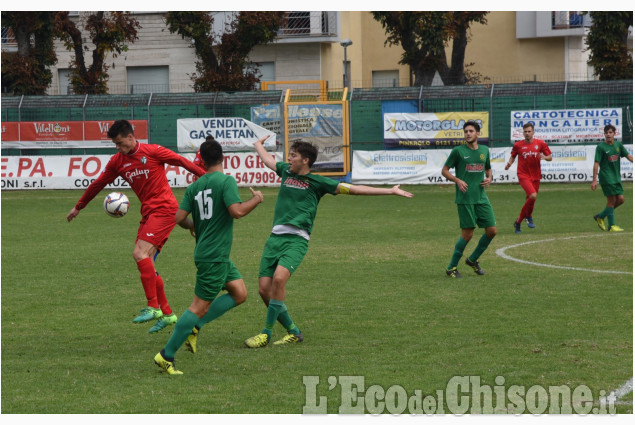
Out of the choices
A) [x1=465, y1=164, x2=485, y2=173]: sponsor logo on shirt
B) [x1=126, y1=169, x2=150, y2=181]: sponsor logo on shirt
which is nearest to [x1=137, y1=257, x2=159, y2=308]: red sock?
[x1=126, y1=169, x2=150, y2=181]: sponsor logo on shirt

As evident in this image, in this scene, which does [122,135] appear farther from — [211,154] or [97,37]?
[97,37]

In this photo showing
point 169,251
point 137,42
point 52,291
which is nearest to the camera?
point 52,291

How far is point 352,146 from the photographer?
1259 inches

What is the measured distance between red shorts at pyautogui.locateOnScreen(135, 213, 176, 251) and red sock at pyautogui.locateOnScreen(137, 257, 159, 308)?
0.80ft

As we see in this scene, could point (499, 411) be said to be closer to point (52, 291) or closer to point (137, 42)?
point (52, 291)

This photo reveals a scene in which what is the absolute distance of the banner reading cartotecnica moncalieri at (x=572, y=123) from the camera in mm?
30234

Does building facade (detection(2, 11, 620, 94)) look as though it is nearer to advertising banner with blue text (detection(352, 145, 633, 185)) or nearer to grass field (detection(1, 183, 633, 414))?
advertising banner with blue text (detection(352, 145, 633, 185))

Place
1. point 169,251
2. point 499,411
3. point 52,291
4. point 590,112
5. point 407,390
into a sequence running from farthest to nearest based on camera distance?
point 590,112, point 169,251, point 52,291, point 407,390, point 499,411

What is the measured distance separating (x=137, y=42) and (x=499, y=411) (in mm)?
39888

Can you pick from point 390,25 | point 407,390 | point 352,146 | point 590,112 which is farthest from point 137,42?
point 407,390

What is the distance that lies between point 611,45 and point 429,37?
22.9 ft

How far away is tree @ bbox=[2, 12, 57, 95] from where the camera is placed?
36656 millimetres

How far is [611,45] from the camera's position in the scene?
121 feet

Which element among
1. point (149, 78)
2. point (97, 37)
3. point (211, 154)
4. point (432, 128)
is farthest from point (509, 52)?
point (211, 154)
